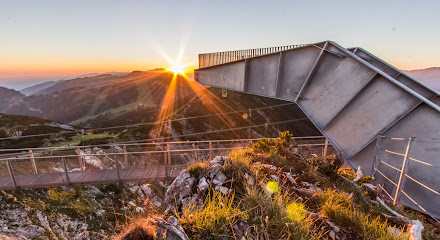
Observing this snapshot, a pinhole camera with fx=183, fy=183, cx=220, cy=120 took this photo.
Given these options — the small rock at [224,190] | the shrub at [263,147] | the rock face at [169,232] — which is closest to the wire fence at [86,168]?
the shrub at [263,147]

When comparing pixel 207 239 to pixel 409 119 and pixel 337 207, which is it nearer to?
pixel 337 207

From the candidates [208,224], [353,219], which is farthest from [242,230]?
[353,219]

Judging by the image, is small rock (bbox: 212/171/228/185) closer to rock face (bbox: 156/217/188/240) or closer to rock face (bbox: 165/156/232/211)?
rock face (bbox: 165/156/232/211)

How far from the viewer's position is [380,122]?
5.99 meters

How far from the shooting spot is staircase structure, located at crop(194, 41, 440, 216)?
527 cm

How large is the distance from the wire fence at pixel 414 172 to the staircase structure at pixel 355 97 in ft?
0.09

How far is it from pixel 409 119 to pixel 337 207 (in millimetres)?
4366

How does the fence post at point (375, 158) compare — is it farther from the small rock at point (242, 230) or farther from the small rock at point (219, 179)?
the small rock at point (242, 230)

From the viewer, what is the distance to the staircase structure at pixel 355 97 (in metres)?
5.27

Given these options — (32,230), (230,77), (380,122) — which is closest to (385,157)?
(380,122)

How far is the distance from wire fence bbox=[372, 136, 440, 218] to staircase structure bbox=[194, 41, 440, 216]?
0.03m

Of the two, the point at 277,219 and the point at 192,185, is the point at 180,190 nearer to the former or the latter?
the point at 192,185

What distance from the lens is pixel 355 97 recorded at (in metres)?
6.53

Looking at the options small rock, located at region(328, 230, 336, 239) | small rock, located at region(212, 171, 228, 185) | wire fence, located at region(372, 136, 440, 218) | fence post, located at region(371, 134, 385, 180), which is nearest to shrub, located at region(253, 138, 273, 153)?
small rock, located at region(212, 171, 228, 185)
